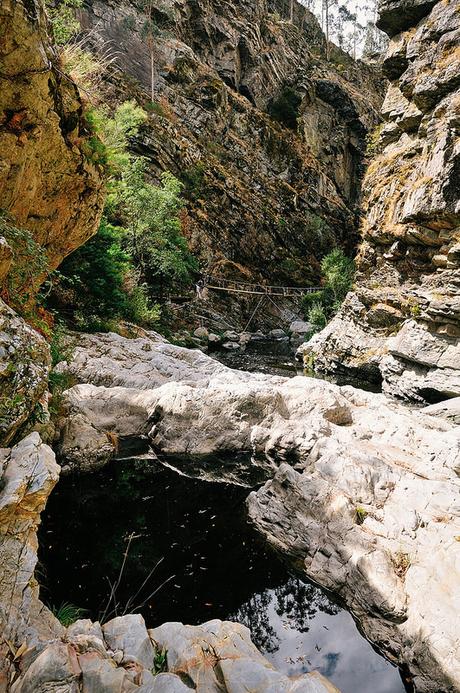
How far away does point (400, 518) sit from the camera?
6.84 meters

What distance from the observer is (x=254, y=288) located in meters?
35.3

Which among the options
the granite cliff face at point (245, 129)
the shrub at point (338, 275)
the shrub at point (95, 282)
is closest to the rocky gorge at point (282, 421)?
the shrub at point (95, 282)

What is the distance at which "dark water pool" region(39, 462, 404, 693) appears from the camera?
560 centimetres

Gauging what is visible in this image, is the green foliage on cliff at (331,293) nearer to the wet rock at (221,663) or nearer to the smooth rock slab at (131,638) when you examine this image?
the wet rock at (221,663)

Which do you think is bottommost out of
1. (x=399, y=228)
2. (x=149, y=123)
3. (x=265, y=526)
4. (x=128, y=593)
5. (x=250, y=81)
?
(x=128, y=593)

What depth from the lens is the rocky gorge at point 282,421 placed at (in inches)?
165

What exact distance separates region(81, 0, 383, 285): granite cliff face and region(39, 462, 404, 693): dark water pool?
26450 mm

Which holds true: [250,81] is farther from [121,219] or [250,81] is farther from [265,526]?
[265,526]

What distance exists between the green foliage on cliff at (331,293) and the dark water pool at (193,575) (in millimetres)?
23318

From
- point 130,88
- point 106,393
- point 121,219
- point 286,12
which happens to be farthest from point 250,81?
point 106,393

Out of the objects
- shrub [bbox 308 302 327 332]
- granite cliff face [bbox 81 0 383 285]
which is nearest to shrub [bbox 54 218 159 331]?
granite cliff face [bbox 81 0 383 285]

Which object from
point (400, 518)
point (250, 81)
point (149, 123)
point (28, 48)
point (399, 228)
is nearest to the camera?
point (28, 48)

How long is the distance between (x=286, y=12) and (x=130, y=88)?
3519 cm

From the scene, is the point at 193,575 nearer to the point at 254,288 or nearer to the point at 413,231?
the point at 413,231
